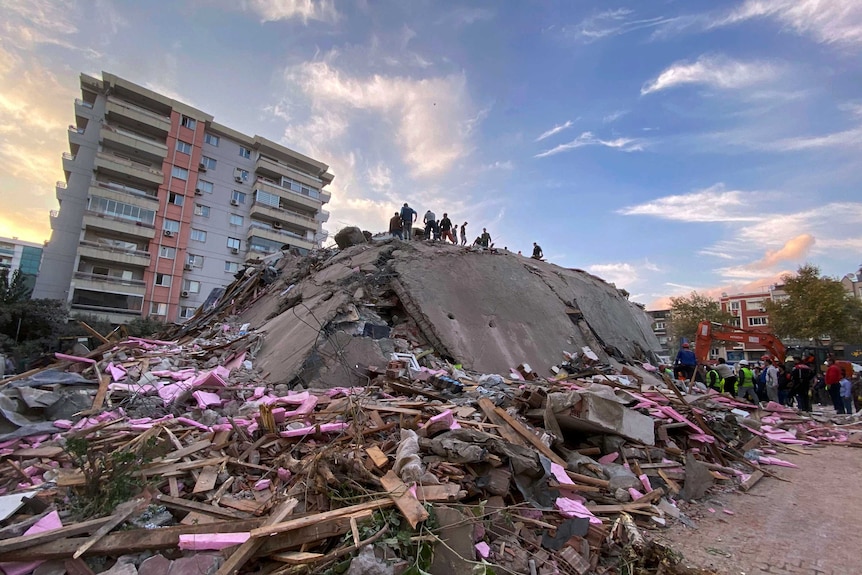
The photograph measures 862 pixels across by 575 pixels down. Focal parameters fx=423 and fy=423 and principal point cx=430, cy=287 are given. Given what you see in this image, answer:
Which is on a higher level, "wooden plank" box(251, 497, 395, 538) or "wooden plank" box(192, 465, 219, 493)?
"wooden plank" box(251, 497, 395, 538)

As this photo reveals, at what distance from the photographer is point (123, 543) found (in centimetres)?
268

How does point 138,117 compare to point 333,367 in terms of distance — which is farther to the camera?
point 138,117

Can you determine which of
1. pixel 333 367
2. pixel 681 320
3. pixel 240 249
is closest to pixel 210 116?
pixel 240 249

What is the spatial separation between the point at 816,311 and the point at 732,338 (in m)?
18.4

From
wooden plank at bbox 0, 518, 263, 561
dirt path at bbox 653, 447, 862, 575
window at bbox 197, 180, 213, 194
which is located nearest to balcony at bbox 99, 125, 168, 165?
window at bbox 197, 180, 213, 194

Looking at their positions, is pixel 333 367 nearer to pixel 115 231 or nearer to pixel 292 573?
pixel 292 573

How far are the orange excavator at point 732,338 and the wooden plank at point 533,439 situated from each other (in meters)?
10.1

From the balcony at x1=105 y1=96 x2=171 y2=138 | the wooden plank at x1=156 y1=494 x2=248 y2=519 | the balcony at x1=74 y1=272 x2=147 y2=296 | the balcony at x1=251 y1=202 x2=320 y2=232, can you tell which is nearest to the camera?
the wooden plank at x1=156 y1=494 x2=248 y2=519

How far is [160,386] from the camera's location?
5.73m

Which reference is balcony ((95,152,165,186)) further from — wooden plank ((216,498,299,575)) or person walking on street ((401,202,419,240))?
wooden plank ((216,498,299,575))

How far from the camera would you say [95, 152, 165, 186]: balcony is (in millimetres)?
24867

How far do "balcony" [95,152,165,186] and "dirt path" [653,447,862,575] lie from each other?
31324 millimetres

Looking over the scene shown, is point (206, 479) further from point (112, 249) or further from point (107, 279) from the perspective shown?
point (112, 249)

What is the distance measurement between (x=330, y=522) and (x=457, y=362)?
5049 mm
